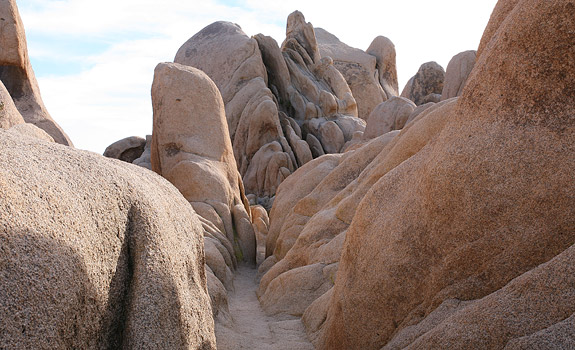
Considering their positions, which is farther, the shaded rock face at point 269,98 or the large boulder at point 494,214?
the shaded rock face at point 269,98

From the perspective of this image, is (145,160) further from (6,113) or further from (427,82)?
(427,82)

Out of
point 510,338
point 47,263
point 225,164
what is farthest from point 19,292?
point 225,164

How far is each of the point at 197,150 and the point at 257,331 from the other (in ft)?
22.2

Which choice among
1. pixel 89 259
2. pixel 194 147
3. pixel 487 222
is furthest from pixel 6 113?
pixel 487 222

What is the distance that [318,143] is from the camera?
1091 inches

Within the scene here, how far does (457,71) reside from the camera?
74.3 feet

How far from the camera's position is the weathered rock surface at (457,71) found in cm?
2231

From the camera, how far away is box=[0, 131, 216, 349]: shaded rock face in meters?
2.44

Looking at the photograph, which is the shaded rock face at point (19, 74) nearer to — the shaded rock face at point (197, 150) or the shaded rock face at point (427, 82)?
the shaded rock face at point (197, 150)

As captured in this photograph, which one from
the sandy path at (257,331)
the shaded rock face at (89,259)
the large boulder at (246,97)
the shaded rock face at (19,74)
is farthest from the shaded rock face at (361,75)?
the shaded rock face at (89,259)

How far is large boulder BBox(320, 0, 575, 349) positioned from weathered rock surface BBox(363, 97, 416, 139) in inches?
664

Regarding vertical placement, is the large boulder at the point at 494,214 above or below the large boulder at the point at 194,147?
above

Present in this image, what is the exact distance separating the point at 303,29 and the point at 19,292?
3252 cm

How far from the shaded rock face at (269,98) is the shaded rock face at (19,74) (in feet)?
32.4
